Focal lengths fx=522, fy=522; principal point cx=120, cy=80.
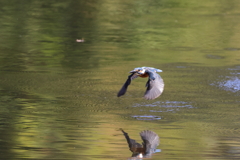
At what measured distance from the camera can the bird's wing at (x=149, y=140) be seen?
197 inches

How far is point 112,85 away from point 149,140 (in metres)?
2.42

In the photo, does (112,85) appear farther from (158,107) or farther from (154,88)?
(154,88)

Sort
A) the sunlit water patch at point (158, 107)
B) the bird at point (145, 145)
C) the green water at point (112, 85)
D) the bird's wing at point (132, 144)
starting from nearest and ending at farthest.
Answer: the bird at point (145, 145)
the bird's wing at point (132, 144)
the green water at point (112, 85)
the sunlit water patch at point (158, 107)

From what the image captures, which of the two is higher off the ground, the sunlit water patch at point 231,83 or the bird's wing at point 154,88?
the bird's wing at point 154,88

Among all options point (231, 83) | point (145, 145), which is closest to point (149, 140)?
point (145, 145)

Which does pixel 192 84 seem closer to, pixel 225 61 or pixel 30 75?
pixel 225 61

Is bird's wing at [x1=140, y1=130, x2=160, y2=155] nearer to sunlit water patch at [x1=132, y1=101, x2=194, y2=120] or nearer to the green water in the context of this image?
the green water

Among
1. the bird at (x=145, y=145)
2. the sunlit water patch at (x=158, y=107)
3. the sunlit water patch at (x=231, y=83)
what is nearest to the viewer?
the bird at (x=145, y=145)

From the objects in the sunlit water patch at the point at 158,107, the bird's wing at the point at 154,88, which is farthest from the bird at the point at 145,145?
the sunlit water patch at the point at 158,107

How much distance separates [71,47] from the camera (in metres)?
10.3

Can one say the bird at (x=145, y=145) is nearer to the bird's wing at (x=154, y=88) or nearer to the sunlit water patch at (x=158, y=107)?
the bird's wing at (x=154, y=88)

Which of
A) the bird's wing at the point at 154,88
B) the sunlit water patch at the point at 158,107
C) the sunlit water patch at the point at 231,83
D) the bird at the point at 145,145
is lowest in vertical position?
the bird at the point at 145,145

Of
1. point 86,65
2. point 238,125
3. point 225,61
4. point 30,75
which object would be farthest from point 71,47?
point 238,125

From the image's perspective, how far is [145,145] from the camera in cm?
509
